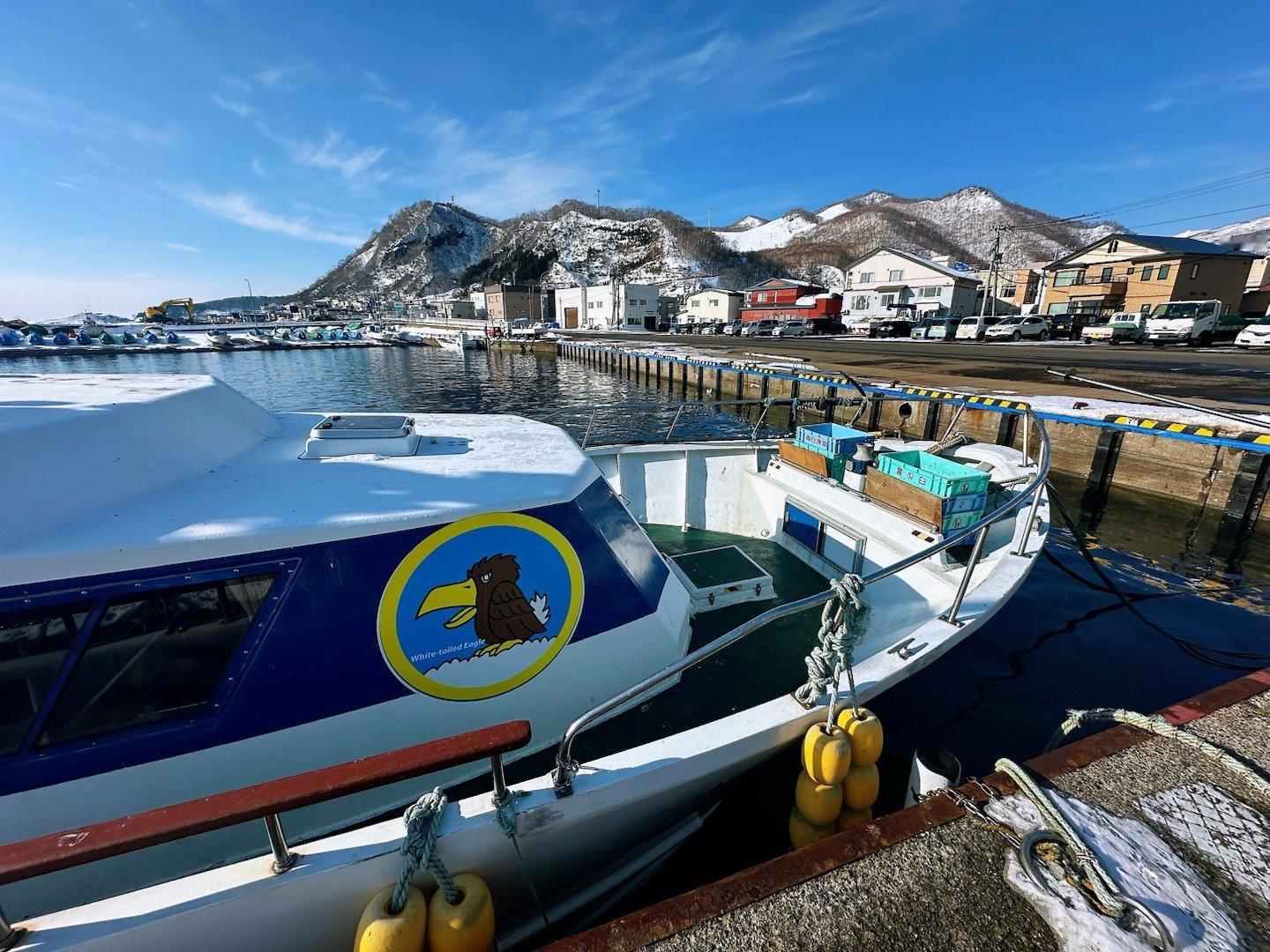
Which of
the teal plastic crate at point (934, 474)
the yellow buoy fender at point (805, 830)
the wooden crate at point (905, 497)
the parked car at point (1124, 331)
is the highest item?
the parked car at point (1124, 331)

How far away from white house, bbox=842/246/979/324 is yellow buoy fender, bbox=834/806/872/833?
6028 centimetres

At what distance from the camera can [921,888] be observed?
7.04 ft

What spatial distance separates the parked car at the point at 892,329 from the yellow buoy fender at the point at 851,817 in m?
48.7

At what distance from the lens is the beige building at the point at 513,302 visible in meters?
101

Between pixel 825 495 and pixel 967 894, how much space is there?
4.62 meters

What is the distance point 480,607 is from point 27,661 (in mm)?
1975

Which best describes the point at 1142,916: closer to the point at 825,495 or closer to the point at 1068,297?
the point at 825,495

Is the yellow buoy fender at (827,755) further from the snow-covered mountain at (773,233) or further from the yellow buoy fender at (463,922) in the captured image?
the snow-covered mountain at (773,233)

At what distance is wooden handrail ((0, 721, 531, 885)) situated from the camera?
5.37 ft

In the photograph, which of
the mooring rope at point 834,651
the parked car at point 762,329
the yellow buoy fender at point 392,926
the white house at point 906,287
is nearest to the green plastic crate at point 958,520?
the mooring rope at point 834,651

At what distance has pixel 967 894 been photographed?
2127 millimetres

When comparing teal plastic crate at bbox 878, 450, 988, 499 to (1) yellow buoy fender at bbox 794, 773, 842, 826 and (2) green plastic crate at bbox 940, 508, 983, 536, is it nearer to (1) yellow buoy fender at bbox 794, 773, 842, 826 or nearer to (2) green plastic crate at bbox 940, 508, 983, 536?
(2) green plastic crate at bbox 940, 508, 983, 536

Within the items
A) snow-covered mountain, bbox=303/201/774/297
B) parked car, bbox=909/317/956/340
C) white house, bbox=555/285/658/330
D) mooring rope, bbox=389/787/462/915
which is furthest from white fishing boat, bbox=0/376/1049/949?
snow-covered mountain, bbox=303/201/774/297

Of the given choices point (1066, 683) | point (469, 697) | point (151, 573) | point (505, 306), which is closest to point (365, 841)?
point (469, 697)
